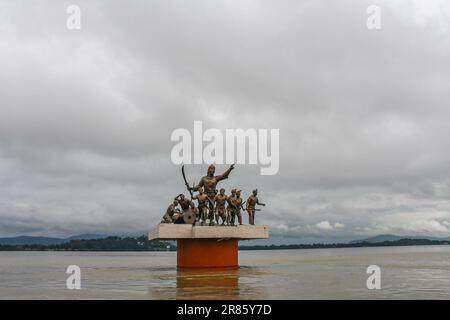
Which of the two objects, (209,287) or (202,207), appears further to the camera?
(202,207)

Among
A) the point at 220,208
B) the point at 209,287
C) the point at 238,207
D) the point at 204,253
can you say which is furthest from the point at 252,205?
the point at 209,287

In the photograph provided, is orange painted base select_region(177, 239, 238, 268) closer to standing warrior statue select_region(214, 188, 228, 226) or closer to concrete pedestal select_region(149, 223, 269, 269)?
concrete pedestal select_region(149, 223, 269, 269)

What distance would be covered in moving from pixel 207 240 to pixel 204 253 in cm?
58

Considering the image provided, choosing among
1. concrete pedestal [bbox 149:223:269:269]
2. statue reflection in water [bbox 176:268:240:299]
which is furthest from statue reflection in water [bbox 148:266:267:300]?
concrete pedestal [bbox 149:223:269:269]

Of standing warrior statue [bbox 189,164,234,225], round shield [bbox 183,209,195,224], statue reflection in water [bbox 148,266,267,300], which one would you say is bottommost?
statue reflection in water [bbox 148,266,267,300]

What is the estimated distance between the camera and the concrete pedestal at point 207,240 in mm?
22766

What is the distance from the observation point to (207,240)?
23.5 m

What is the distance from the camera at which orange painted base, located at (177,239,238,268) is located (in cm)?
2345

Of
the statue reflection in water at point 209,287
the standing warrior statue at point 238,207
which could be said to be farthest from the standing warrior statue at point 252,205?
the statue reflection in water at point 209,287

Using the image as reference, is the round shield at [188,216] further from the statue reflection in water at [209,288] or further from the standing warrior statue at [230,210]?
the statue reflection in water at [209,288]

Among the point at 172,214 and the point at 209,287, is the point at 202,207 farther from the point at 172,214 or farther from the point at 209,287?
the point at 209,287
